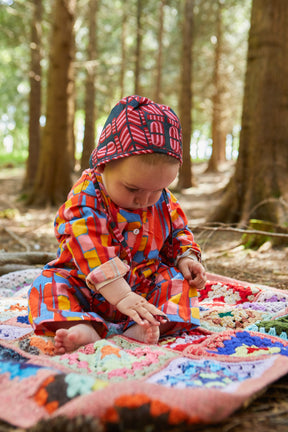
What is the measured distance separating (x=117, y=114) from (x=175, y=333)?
0.99 m

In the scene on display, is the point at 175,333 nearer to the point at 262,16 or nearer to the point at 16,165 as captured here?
the point at 262,16

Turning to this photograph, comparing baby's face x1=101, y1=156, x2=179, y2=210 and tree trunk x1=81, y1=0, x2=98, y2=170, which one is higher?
tree trunk x1=81, y1=0, x2=98, y2=170

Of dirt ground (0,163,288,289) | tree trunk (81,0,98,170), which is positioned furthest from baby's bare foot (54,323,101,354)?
tree trunk (81,0,98,170)

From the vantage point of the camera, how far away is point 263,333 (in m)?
1.70

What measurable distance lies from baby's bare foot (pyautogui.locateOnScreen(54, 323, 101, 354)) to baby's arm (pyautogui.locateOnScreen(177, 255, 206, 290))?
587 millimetres

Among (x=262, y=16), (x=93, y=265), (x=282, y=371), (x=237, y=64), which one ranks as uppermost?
(x=237, y=64)

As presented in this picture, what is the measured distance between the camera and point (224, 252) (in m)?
3.85

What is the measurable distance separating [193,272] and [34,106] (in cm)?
867

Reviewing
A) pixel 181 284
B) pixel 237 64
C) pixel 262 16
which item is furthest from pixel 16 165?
pixel 181 284

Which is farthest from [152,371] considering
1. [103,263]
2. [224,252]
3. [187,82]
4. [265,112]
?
[187,82]

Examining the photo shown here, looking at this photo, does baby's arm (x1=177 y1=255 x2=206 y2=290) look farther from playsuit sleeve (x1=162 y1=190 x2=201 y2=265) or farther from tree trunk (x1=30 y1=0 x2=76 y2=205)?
tree trunk (x1=30 y1=0 x2=76 y2=205)

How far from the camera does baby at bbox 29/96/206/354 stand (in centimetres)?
163

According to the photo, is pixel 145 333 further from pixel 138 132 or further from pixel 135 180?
pixel 138 132

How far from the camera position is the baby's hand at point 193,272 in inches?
77.2
